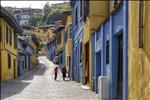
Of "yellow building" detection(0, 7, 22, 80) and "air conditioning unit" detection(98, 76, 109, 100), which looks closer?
"air conditioning unit" detection(98, 76, 109, 100)

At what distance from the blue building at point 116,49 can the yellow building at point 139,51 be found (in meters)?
0.56

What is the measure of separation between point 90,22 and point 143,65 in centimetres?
1120

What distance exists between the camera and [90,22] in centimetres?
2186

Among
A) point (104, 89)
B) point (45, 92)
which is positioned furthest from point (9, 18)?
point (104, 89)

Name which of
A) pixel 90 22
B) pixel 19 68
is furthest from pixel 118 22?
pixel 19 68

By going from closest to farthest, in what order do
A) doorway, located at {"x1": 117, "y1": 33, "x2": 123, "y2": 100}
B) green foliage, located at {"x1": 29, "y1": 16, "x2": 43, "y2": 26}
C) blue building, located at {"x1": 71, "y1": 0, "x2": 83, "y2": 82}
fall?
doorway, located at {"x1": 117, "y1": 33, "x2": 123, "y2": 100}, blue building, located at {"x1": 71, "y1": 0, "x2": 83, "y2": 82}, green foliage, located at {"x1": 29, "y1": 16, "x2": 43, "y2": 26}

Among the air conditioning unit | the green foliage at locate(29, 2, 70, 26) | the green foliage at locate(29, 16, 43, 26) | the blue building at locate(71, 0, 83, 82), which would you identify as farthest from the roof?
the green foliage at locate(29, 16, 43, 26)

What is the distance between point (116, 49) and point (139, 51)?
4597mm

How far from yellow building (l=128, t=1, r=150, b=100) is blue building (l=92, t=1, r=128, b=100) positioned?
56 centimetres

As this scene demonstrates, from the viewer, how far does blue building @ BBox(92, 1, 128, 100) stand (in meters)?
12.9

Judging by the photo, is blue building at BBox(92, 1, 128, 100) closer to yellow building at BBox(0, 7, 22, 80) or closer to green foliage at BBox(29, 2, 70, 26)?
yellow building at BBox(0, 7, 22, 80)

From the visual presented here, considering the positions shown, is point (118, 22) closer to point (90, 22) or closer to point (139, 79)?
point (139, 79)

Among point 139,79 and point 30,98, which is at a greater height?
point 139,79

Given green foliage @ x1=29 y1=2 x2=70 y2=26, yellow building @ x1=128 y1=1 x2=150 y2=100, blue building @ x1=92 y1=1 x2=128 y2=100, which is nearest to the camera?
yellow building @ x1=128 y1=1 x2=150 y2=100
